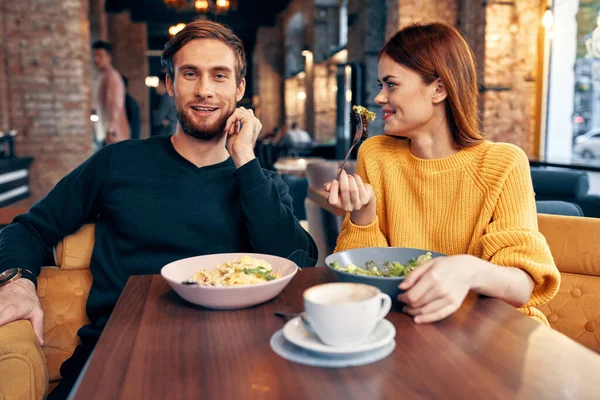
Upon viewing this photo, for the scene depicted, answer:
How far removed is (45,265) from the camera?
168 cm

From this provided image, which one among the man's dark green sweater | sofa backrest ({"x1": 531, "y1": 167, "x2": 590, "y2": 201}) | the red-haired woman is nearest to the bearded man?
the man's dark green sweater

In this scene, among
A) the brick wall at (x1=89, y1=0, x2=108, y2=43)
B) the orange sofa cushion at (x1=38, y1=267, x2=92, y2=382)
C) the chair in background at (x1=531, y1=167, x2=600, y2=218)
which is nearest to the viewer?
the orange sofa cushion at (x1=38, y1=267, x2=92, y2=382)

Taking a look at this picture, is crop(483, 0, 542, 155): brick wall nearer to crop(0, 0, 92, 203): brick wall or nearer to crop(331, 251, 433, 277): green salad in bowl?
crop(0, 0, 92, 203): brick wall

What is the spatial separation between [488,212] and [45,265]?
1.28 meters

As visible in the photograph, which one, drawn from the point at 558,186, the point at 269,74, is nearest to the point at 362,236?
the point at 558,186

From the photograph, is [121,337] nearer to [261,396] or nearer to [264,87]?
[261,396]

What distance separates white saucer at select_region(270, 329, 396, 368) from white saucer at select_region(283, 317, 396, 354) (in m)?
0.01

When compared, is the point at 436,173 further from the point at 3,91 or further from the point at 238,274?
the point at 3,91

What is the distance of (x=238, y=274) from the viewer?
1.05 metres

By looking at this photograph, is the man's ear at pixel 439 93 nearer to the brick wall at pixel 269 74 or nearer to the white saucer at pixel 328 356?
the white saucer at pixel 328 356

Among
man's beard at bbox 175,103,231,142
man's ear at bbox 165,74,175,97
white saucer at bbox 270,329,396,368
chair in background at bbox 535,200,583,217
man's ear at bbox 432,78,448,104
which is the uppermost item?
man's ear at bbox 165,74,175,97

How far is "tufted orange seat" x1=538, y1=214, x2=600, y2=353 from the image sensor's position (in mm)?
1533

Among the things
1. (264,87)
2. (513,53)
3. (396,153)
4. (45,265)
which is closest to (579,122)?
(513,53)

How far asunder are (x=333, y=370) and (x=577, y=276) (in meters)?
1.09
